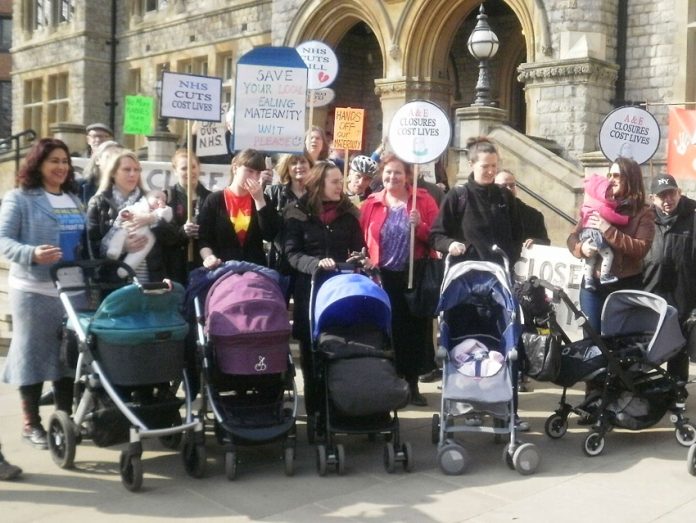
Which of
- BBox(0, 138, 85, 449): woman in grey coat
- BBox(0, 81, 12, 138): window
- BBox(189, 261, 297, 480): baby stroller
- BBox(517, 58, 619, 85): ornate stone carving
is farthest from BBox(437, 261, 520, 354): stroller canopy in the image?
BBox(0, 81, 12, 138): window

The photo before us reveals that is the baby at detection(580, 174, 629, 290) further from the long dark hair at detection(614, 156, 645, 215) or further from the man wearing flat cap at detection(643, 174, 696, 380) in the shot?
the man wearing flat cap at detection(643, 174, 696, 380)

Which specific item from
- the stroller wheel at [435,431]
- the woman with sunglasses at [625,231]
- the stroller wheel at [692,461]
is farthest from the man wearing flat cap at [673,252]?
the stroller wheel at [435,431]

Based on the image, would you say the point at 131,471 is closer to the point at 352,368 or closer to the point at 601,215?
the point at 352,368

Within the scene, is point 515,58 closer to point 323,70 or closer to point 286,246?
point 323,70

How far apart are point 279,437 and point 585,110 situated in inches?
411

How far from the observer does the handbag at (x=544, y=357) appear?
5184mm

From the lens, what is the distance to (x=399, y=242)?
6031 millimetres

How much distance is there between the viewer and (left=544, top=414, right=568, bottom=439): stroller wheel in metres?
5.50

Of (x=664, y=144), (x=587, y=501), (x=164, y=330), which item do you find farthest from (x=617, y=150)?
(x=664, y=144)

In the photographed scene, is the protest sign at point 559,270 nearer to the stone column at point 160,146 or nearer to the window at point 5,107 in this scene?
the stone column at point 160,146

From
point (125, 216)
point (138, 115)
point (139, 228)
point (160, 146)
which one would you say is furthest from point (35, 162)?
point (160, 146)

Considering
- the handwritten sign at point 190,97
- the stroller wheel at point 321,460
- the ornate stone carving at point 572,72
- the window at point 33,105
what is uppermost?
the window at point 33,105

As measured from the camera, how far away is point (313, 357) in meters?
5.20

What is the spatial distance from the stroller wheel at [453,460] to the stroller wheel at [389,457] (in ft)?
0.86
